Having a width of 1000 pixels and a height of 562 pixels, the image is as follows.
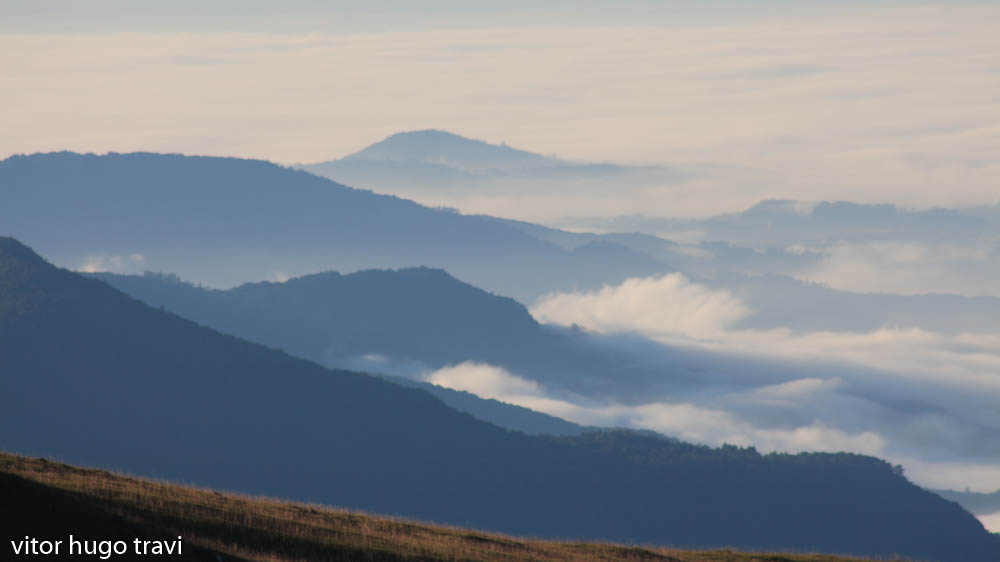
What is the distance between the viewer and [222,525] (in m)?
52.7

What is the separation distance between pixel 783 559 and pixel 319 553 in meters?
32.0

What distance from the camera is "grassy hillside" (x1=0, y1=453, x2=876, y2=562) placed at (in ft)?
138

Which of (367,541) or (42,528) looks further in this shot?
(367,541)

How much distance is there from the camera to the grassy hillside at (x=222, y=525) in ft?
138

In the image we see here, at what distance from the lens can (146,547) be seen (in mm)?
41656

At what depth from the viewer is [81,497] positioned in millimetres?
48469

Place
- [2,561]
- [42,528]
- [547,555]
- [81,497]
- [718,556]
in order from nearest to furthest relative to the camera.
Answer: [2,561]
[42,528]
[81,497]
[547,555]
[718,556]

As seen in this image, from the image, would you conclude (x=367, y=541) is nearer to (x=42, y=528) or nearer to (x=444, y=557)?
(x=444, y=557)

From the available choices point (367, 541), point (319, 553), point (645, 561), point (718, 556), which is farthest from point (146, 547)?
point (718, 556)

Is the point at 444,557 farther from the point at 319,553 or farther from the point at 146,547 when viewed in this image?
the point at 146,547

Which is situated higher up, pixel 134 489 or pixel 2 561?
pixel 134 489

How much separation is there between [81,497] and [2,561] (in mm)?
11514

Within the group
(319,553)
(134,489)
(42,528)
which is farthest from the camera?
(134,489)

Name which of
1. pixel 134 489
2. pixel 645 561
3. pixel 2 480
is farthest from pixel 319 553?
pixel 645 561
